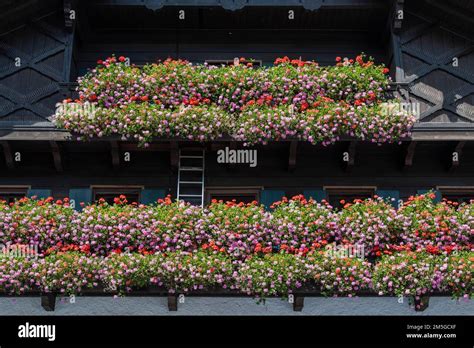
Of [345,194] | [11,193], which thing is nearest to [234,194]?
[345,194]

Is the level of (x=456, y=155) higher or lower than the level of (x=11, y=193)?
higher

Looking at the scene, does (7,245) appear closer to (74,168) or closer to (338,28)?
(74,168)

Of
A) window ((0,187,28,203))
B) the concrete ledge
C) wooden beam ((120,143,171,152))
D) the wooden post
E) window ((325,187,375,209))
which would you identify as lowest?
the concrete ledge

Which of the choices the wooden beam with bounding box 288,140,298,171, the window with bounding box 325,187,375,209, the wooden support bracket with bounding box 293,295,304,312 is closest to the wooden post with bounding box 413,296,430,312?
the wooden support bracket with bounding box 293,295,304,312

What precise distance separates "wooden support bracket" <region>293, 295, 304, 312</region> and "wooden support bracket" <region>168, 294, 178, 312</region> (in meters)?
2.29

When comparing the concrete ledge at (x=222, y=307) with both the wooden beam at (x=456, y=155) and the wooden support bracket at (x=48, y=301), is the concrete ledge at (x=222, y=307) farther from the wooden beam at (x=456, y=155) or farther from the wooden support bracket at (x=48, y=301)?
the wooden beam at (x=456, y=155)

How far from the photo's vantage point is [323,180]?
23.0 metres

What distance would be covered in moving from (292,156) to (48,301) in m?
6.01

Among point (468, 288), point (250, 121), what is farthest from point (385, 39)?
point (468, 288)

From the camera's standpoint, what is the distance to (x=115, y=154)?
22578mm

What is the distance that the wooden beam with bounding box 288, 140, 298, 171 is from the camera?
22281mm

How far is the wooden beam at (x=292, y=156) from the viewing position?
22281 millimetres

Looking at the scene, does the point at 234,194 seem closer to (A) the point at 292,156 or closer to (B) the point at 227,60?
(A) the point at 292,156

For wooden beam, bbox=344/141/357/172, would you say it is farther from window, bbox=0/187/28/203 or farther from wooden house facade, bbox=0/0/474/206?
window, bbox=0/187/28/203
